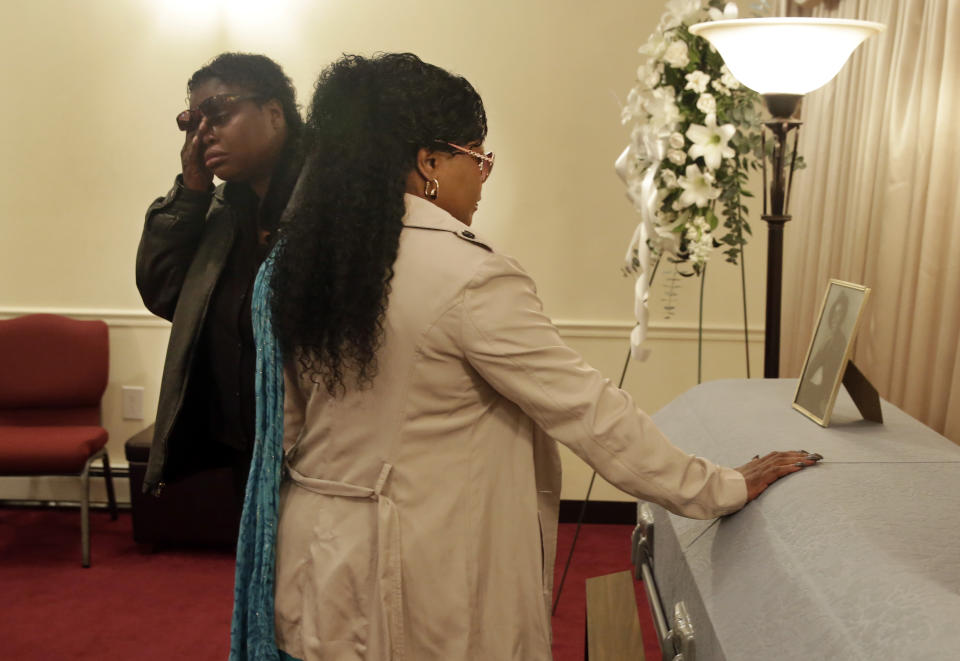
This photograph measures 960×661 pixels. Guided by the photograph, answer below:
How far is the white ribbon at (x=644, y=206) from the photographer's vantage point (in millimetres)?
2139

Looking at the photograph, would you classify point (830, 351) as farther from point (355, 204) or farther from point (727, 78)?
point (355, 204)

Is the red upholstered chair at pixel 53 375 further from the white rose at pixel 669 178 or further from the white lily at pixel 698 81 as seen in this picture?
the white lily at pixel 698 81

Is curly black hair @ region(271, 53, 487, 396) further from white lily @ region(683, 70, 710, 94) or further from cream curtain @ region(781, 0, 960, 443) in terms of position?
cream curtain @ region(781, 0, 960, 443)

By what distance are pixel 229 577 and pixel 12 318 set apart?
164cm

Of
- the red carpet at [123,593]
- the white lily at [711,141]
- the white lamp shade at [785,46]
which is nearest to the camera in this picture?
the white lamp shade at [785,46]

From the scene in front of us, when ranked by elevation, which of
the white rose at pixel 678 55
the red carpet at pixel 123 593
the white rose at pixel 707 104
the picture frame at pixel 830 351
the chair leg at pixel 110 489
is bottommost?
the red carpet at pixel 123 593

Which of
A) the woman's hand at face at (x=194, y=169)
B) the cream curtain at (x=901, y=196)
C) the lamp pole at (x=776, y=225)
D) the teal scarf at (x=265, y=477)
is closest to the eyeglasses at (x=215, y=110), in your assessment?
the woman's hand at face at (x=194, y=169)

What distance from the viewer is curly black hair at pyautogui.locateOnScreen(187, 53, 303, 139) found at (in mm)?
2191

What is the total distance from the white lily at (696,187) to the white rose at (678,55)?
0.23 m

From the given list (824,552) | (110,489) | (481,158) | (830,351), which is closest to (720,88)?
(830,351)

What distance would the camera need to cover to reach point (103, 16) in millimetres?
4215

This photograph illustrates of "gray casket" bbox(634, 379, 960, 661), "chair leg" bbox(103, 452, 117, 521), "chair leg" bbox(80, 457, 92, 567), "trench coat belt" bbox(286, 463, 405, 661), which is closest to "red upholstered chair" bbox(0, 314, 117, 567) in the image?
"chair leg" bbox(103, 452, 117, 521)

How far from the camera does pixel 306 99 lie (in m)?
4.25

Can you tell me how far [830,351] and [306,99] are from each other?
3.06m
